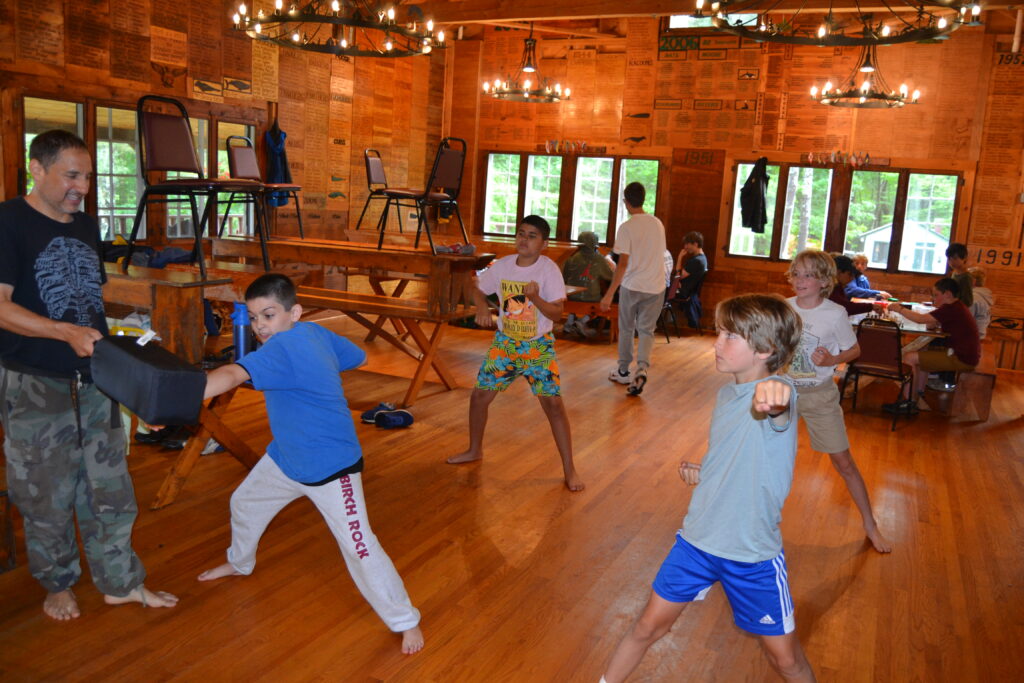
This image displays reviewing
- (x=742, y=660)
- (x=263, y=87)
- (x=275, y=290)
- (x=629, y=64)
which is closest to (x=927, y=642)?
(x=742, y=660)

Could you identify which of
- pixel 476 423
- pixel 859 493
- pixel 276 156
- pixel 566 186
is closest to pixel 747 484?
pixel 859 493

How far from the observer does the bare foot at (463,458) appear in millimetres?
5098

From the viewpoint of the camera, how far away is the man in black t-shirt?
2668 millimetres

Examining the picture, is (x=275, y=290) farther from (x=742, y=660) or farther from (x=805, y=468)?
(x=805, y=468)

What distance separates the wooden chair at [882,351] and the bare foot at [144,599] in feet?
17.7

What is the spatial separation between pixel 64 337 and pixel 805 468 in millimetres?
4411

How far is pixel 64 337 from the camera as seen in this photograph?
256 centimetres

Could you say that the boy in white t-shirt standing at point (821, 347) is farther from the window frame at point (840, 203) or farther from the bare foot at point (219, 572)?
the window frame at point (840, 203)

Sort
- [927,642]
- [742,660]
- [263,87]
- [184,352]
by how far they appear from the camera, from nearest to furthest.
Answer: [742,660]
[927,642]
[184,352]
[263,87]

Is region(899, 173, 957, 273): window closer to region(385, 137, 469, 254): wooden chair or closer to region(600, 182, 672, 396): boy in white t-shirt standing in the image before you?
region(600, 182, 672, 396): boy in white t-shirt standing

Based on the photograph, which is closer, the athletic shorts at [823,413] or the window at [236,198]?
the athletic shorts at [823,413]

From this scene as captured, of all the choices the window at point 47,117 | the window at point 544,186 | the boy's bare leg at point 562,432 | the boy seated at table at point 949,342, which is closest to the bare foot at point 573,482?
the boy's bare leg at point 562,432

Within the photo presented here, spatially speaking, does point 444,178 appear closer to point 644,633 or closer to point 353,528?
point 353,528

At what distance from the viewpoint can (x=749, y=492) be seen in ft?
7.41
